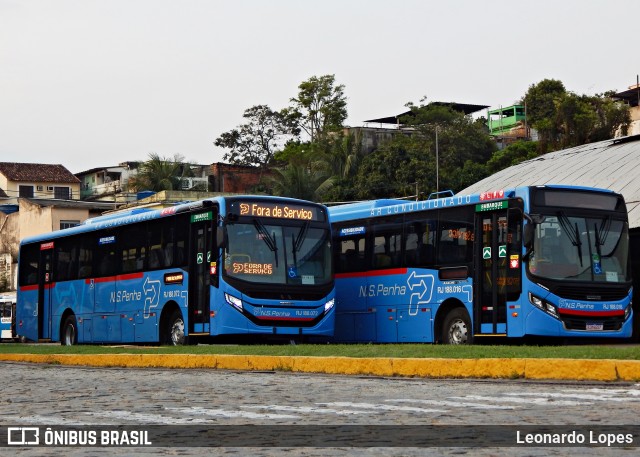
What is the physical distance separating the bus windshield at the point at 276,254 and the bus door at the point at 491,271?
12.0 feet

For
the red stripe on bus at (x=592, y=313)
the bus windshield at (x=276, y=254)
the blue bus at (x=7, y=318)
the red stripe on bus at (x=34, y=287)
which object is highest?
the bus windshield at (x=276, y=254)

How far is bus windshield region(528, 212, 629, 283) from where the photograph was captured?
2044 centimetres

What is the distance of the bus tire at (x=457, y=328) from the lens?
21.6m

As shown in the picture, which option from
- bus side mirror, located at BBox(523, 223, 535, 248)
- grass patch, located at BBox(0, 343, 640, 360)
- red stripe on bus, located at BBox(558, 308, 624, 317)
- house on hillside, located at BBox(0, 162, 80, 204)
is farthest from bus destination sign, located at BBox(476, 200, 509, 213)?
house on hillside, located at BBox(0, 162, 80, 204)

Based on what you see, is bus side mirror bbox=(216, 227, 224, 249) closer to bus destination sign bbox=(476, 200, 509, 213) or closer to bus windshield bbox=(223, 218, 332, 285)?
bus windshield bbox=(223, 218, 332, 285)

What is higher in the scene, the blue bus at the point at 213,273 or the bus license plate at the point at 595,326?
the blue bus at the point at 213,273

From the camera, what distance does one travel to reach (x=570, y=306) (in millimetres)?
20453

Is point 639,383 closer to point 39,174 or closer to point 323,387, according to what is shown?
point 323,387

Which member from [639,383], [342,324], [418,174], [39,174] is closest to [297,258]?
[342,324]

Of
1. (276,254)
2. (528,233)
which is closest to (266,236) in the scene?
(276,254)

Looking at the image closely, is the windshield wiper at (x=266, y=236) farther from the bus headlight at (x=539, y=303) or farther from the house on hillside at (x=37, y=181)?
the house on hillside at (x=37, y=181)

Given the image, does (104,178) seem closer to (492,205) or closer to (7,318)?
(7,318)

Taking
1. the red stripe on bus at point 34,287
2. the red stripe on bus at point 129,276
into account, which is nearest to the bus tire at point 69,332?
the red stripe on bus at point 34,287

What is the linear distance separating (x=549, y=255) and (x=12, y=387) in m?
10.4
